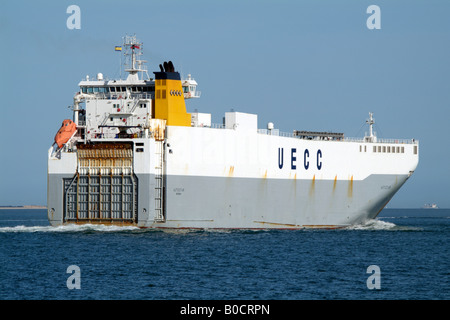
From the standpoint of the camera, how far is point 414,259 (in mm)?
46812

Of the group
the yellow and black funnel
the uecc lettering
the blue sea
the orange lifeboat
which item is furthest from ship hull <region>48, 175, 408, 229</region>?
the yellow and black funnel

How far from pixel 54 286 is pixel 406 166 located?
3902cm

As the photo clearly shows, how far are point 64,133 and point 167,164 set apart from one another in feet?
23.5

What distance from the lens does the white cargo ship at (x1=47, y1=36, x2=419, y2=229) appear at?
5428cm

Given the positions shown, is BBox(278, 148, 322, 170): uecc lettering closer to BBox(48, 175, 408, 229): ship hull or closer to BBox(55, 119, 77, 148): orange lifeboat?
BBox(48, 175, 408, 229): ship hull

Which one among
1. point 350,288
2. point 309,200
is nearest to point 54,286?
point 350,288

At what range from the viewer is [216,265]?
42156 millimetres

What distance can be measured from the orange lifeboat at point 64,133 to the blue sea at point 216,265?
5.67m

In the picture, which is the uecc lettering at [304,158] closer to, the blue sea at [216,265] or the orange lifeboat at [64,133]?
the blue sea at [216,265]

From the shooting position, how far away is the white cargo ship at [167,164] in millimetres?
54281

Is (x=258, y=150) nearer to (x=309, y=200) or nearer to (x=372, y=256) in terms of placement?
(x=309, y=200)

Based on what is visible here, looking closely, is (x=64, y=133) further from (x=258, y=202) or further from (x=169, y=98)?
(x=258, y=202)

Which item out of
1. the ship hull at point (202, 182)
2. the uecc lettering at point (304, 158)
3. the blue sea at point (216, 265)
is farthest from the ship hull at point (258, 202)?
the uecc lettering at point (304, 158)
